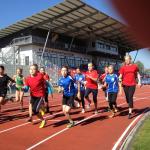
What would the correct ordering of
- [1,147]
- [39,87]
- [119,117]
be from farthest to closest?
1. [119,117]
2. [39,87]
3. [1,147]

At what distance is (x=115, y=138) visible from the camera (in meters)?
7.55

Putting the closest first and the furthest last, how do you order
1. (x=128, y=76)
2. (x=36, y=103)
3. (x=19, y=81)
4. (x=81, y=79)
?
(x=36, y=103) → (x=128, y=76) → (x=81, y=79) → (x=19, y=81)

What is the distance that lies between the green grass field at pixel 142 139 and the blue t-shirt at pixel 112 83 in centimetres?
244

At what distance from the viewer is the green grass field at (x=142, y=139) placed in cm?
606

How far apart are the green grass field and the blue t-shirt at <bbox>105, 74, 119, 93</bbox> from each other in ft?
8.01

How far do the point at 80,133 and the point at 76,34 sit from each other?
625 cm

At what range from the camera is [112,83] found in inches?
428

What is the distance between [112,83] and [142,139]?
4228mm

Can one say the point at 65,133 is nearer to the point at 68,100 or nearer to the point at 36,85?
the point at 68,100

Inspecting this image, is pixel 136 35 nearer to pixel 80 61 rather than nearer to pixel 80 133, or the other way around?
pixel 80 133

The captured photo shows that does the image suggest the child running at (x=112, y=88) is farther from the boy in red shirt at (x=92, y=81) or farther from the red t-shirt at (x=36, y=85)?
the red t-shirt at (x=36, y=85)

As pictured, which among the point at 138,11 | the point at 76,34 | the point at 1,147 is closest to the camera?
the point at 138,11

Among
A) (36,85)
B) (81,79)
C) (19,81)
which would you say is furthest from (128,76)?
(19,81)

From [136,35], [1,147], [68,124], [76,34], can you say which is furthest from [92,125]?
[136,35]
